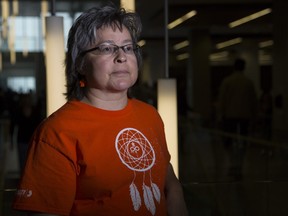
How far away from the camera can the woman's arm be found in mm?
1859

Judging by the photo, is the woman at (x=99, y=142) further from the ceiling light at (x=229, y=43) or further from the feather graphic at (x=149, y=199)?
the ceiling light at (x=229, y=43)

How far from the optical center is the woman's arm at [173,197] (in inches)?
73.2

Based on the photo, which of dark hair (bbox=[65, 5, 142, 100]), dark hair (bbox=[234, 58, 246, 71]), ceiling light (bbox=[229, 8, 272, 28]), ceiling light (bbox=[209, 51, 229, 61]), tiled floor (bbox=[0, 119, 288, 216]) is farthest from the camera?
ceiling light (bbox=[209, 51, 229, 61])

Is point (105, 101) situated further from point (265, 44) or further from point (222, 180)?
point (265, 44)

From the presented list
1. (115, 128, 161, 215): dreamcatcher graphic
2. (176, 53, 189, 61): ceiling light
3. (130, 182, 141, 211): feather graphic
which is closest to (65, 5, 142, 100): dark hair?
(115, 128, 161, 215): dreamcatcher graphic

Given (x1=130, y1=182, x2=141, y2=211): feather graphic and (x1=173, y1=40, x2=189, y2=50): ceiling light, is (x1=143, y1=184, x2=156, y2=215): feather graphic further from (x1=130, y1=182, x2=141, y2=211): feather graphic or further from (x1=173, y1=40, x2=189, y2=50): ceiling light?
(x1=173, y1=40, x2=189, y2=50): ceiling light

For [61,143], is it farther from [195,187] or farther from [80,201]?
[195,187]

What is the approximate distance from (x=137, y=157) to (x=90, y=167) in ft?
0.49

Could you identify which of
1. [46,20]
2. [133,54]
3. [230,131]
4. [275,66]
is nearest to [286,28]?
[275,66]

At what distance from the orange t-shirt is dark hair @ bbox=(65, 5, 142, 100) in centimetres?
10

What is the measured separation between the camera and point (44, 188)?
5.13 feet

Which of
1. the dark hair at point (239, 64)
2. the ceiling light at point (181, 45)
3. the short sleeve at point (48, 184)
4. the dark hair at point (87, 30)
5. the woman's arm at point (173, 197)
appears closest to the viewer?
the short sleeve at point (48, 184)

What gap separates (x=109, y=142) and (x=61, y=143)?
A: 0.14m

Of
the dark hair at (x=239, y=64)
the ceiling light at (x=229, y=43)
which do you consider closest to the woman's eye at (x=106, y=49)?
the dark hair at (x=239, y=64)
